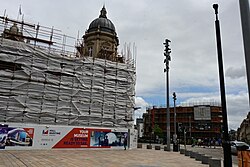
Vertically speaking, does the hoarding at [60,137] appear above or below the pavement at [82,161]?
above

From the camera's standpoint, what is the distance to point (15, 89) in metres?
22.1

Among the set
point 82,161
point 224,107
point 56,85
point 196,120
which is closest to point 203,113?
point 196,120

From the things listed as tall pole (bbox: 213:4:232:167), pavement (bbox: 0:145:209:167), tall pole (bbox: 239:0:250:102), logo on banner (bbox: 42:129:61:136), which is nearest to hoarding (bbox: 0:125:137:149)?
logo on banner (bbox: 42:129:61:136)

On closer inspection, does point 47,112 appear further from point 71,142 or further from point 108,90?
point 108,90

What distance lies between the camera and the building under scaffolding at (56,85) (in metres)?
22.2

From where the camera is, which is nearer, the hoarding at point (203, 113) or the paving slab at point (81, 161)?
the paving slab at point (81, 161)

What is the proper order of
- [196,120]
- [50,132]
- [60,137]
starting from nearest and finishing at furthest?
[50,132]
[60,137]
[196,120]

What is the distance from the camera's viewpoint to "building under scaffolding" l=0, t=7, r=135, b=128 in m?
22.2

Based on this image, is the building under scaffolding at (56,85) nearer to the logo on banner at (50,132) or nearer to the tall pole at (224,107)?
the logo on banner at (50,132)

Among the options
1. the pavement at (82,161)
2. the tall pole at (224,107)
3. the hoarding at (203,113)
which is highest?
the hoarding at (203,113)

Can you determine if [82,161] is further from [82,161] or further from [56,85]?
[56,85]

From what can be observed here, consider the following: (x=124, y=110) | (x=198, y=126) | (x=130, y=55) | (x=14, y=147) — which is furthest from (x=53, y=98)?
(x=198, y=126)

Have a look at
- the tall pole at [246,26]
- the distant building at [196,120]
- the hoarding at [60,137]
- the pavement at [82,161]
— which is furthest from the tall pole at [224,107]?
the distant building at [196,120]

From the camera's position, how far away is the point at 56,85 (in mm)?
24328
